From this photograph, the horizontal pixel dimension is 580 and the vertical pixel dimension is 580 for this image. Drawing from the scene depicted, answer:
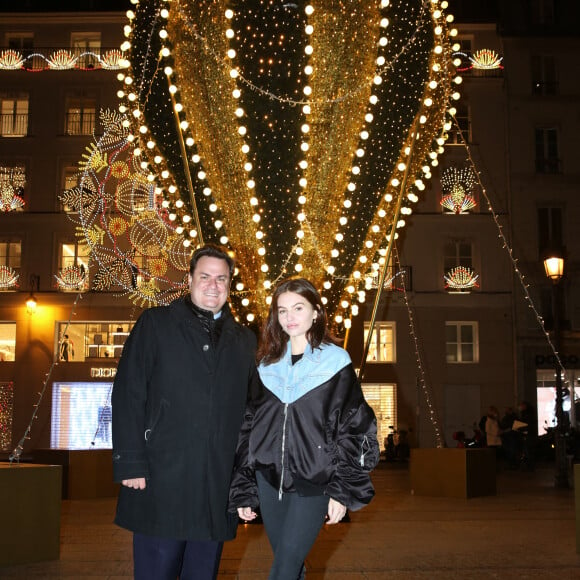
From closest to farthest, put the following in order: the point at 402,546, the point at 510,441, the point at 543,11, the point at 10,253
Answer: the point at 402,546
the point at 510,441
the point at 10,253
the point at 543,11

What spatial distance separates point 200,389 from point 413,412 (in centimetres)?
2304

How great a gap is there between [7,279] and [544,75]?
19463 mm

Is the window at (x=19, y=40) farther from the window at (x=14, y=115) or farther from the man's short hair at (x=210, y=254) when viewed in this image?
the man's short hair at (x=210, y=254)

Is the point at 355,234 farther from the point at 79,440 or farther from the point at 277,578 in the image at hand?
the point at 79,440

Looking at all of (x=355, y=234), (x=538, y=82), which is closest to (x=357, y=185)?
(x=355, y=234)

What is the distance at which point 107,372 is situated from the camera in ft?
84.7

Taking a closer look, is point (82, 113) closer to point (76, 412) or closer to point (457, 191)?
point (76, 412)

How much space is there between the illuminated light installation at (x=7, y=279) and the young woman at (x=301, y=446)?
77.6ft

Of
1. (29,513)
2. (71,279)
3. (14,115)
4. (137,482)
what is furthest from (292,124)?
(14,115)

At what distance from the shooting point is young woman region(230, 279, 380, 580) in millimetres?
3854

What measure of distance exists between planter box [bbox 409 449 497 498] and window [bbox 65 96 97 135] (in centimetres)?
1882

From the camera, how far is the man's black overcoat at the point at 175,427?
3795mm

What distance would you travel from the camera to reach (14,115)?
89.2ft

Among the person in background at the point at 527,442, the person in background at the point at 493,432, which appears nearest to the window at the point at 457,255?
the person in background at the point at 493,432
